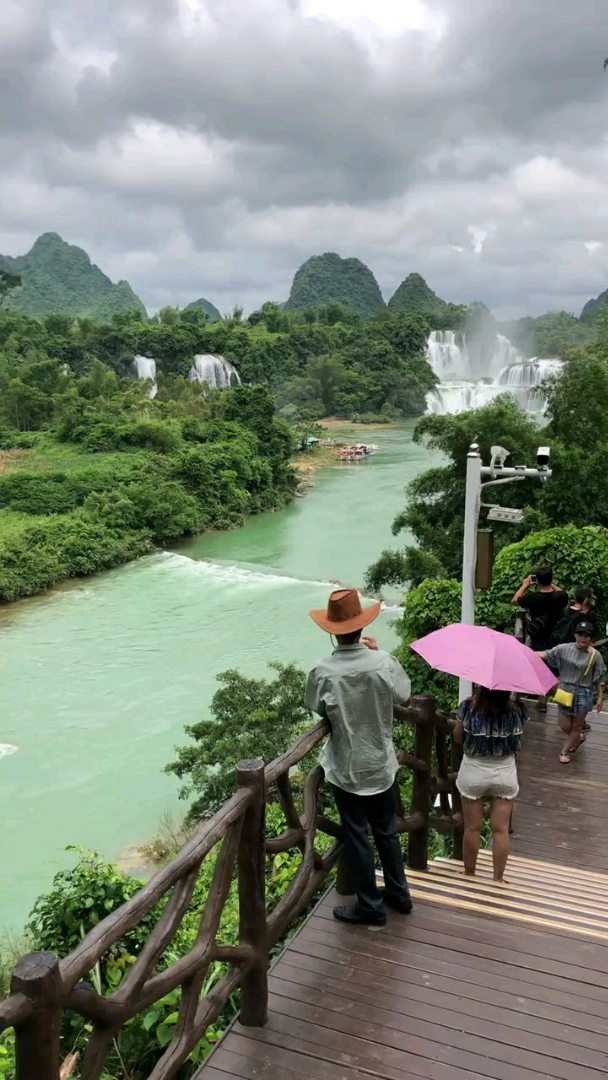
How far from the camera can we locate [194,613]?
20.1 meters

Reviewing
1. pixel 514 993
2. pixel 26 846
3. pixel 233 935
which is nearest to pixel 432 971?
pixel 514 993

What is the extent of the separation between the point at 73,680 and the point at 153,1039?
13.6 meters

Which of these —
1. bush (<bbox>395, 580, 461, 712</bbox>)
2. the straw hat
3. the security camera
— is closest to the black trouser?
the straw hat

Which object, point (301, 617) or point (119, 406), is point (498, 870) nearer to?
point (301, 617)

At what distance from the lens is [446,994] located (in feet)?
9.46

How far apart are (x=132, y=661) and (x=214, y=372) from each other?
4404cm

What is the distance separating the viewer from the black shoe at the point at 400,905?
3371 mm

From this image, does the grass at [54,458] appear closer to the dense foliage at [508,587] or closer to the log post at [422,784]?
the dense foliage at [508,587]

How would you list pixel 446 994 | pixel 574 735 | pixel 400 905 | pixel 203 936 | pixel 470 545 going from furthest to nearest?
pixel 470 545, pixel 574 735, pixel 400 905, pixel 446 994, pixel 203 936

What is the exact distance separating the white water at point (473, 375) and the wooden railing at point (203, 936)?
3299cm

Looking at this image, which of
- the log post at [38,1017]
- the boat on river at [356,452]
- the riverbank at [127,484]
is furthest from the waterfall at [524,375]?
the log post at [38,1017]

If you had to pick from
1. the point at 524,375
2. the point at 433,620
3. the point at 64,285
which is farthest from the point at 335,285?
the point at 433,620

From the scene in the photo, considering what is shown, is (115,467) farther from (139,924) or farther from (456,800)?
(456,800)

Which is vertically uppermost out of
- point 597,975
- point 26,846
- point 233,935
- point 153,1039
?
point 597,975
